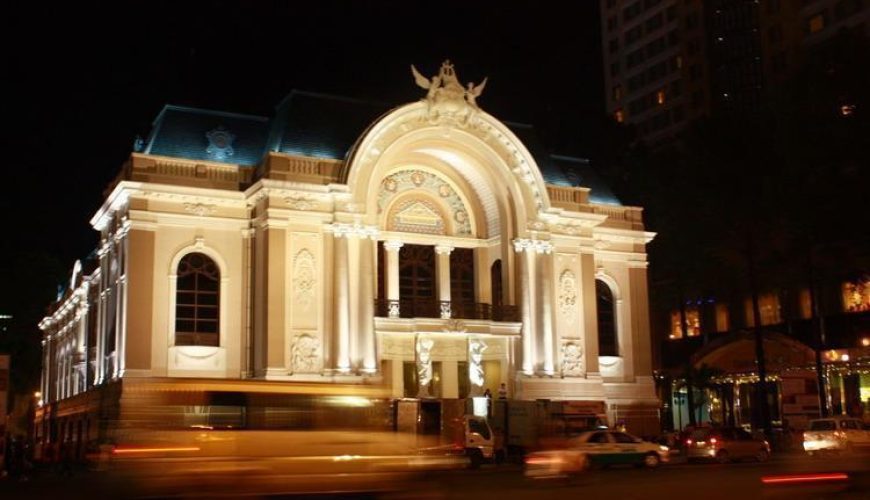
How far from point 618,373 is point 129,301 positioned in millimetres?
21061

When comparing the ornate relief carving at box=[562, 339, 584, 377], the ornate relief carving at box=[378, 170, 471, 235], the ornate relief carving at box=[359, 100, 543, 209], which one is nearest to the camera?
the ornate relief carving at box=[359, 100, 543, 209]

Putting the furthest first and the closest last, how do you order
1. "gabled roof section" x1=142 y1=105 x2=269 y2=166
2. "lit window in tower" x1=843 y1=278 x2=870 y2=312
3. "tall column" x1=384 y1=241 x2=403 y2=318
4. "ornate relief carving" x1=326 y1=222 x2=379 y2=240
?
A: 1. "lit window in tower" x1=843 y1=278 x2=870 y2=312
2. "tall column" x1=384 y1=241 x2=403 y2=318
3. "gabled roof section" x1=142 y1=105 x2=269 y2=166
4. "ornate relief carving" x1=326 y1=222 x2=379 y2=240

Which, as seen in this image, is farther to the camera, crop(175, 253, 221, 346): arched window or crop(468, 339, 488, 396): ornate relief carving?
crop(468, 339, 488, 396): ornate relief carving

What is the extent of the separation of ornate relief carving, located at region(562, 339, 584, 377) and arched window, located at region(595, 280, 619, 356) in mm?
2437

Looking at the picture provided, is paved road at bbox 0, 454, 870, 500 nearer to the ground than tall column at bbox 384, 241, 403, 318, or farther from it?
nearer to the ground

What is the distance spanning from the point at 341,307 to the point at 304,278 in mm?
1711

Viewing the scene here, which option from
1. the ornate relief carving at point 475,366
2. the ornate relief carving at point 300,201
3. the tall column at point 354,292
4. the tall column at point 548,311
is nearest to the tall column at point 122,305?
the ornate relief carving at point 300,201

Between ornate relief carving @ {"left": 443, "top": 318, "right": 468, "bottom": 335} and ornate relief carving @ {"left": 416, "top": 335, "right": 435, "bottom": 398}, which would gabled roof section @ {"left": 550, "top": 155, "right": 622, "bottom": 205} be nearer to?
ornate relief carving @ {"left": 443, "top": 318, "right": 468, "bottom": 335}

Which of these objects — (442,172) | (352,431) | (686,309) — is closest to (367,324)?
(442,172)

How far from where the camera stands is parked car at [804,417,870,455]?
1367 inches

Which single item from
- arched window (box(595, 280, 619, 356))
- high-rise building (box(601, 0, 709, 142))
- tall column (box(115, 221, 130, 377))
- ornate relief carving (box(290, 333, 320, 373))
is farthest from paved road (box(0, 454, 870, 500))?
high-rise building (box(601, 0, 709, 142))

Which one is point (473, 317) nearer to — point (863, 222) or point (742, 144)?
point (742, 144)

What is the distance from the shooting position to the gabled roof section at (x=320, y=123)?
40.4m

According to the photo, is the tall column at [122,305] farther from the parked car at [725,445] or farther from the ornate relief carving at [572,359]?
the parked car at [725,445]
